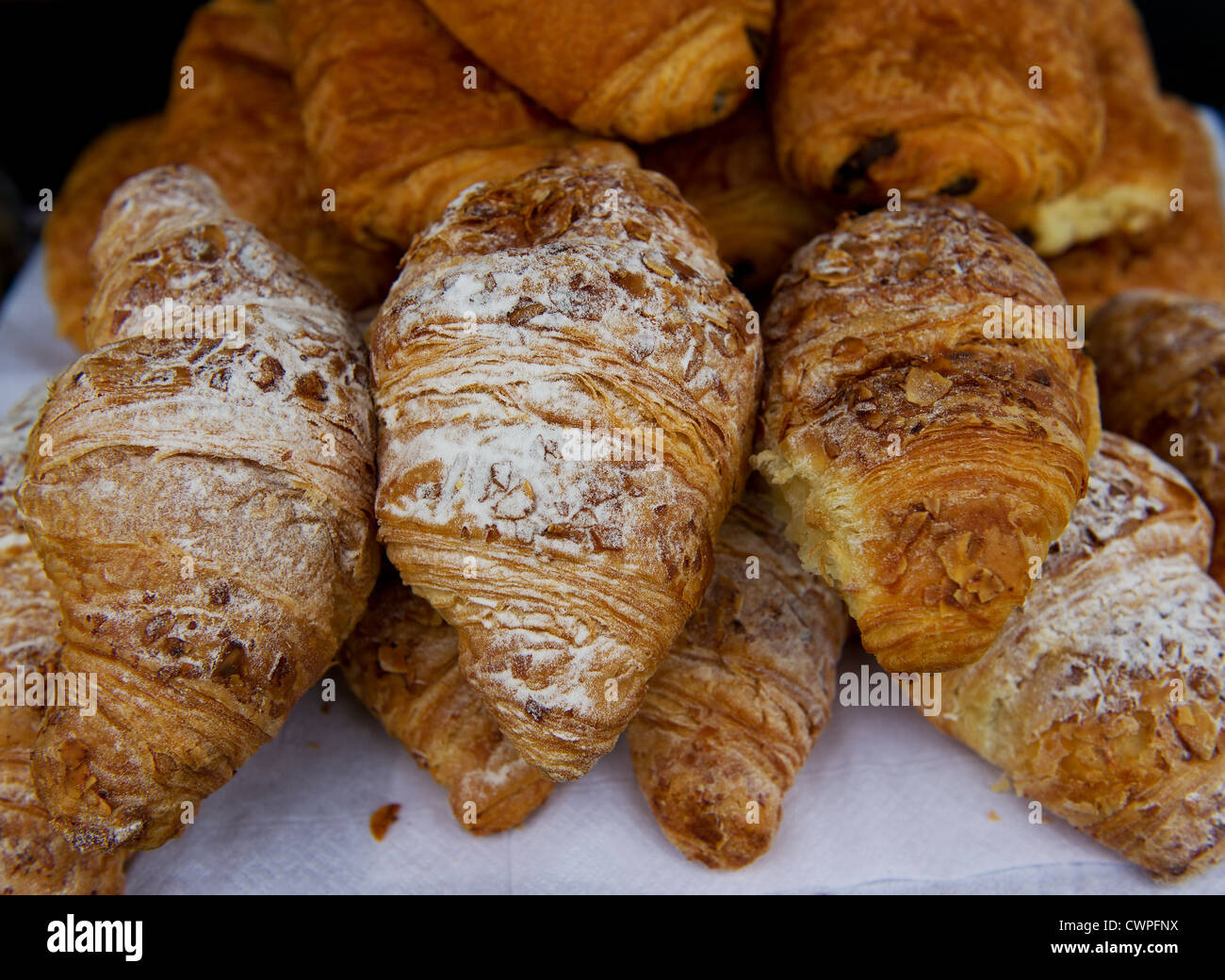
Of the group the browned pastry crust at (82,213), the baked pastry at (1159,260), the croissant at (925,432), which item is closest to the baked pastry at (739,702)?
the croissant at (925,432)

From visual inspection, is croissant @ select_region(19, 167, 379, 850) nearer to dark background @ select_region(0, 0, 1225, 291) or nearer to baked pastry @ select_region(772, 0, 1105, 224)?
baked pastry @ select_region(772, 0, 1105, 224)

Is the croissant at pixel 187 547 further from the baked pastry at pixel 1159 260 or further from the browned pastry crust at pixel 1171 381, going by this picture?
the baked pastry at pixel 1159 260

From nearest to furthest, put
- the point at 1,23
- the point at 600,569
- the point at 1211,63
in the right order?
the point at 600,569 < the point at 1,23 < the point at 1211,63

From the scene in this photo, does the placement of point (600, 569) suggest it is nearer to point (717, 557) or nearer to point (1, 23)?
point (717, 557)

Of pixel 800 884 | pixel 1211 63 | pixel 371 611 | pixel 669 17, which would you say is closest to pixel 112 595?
pixel 371 611

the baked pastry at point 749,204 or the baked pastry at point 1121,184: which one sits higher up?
the baked pastry at point 1121,184

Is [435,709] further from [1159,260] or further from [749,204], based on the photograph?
[1159,260]
